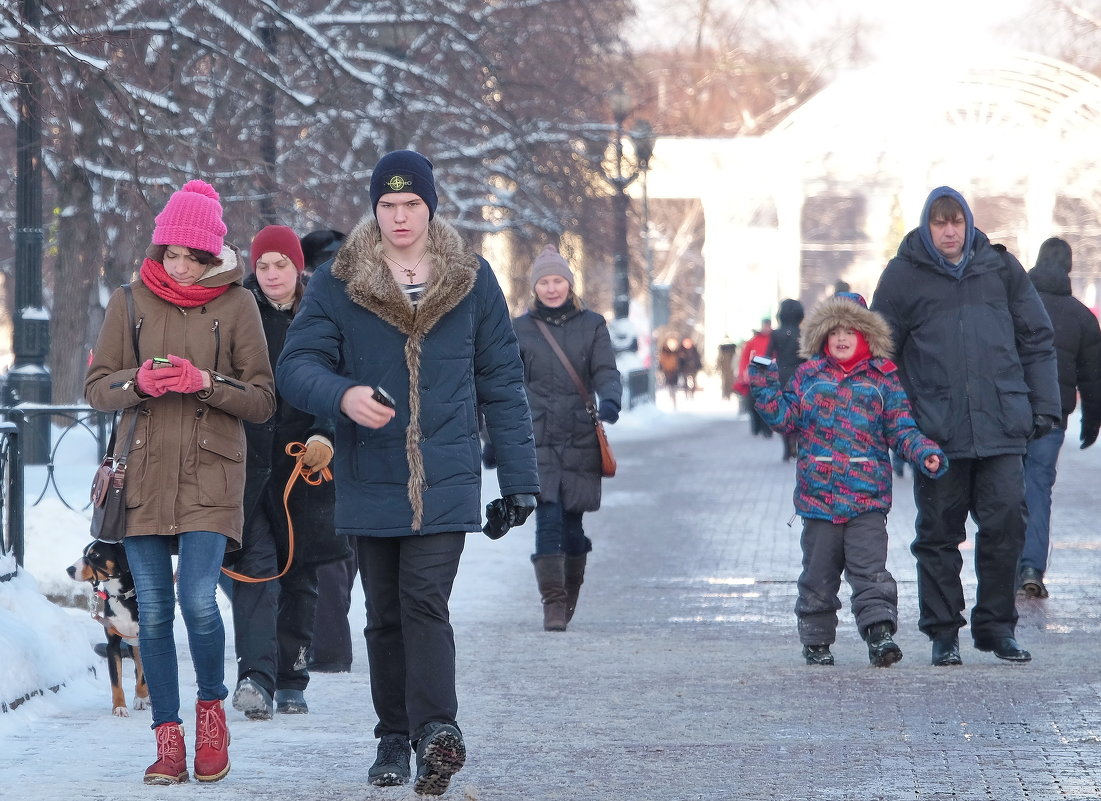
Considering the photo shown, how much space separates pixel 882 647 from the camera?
310 inches

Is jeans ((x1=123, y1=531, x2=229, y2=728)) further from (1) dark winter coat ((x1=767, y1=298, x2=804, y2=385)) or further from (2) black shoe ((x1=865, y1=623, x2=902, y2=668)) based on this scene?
(1) dark winter coat ((x1=767, y1=298, x2=804, y2=385))

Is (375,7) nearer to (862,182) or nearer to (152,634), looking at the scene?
(152,634)

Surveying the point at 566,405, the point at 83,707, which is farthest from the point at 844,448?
the point at 83,707

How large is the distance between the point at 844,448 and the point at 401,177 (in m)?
3.27

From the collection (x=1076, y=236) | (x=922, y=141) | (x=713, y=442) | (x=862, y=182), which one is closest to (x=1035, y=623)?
(x=713, y=442)

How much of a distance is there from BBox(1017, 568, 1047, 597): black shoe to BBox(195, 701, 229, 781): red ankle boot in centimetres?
583

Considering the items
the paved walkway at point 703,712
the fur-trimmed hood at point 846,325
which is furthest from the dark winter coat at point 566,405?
the fur-trimmed hood at point 846,325

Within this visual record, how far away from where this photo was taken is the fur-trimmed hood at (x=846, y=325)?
8070 millimetres

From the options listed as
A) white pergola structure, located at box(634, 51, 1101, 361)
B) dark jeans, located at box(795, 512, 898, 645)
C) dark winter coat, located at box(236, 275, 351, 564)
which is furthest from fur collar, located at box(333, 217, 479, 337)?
white pergola structure, located at box(634, 51, 1101, 361)

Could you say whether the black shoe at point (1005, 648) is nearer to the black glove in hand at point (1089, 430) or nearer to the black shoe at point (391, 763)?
the black glove in hand at point (1089, 430)

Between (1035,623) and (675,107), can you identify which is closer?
(1035,623)

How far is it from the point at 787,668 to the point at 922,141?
4363cm

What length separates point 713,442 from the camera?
27641 millimetres

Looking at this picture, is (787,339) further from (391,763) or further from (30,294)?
(391,763)
